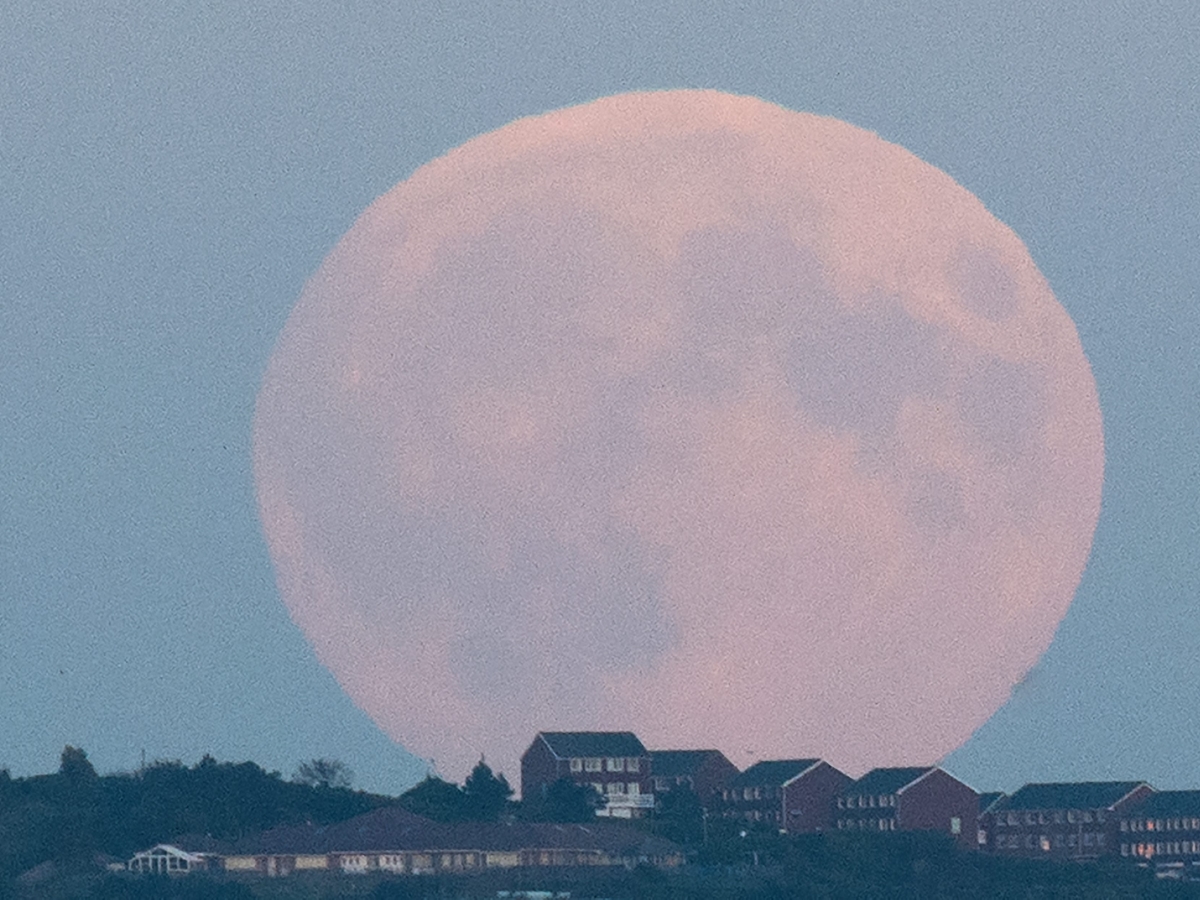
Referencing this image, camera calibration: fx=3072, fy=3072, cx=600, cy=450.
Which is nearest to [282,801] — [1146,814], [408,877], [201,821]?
[201,821]

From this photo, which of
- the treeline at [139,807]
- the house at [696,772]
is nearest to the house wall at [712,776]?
the house at [696,772]

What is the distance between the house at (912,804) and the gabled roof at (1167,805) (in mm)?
9547

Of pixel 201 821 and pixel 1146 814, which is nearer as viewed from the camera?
pixel 201 821

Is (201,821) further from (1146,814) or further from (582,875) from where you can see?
(1146,814)

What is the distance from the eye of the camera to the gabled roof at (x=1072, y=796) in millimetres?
147250

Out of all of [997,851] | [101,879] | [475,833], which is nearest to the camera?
[101,879]

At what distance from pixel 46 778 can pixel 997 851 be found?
44.0 m

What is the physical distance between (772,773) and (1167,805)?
19.9 meters

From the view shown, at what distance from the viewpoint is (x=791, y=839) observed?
133375mm

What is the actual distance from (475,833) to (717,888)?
34.8 feet

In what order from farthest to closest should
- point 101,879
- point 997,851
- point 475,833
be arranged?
point 997,851 → point 475,833 → point 101,879

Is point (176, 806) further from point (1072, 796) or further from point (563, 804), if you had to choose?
point (1072, 796)

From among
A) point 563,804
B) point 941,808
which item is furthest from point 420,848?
point 941,808

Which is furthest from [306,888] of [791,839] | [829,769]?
[829,769]
